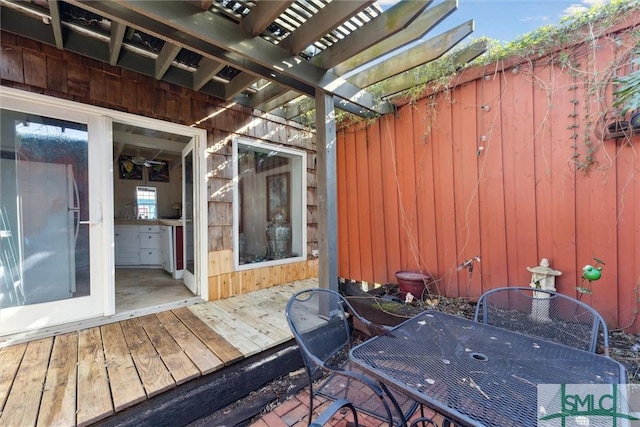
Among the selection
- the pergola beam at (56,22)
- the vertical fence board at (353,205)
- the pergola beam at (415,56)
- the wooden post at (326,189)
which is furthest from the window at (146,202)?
the pergola beam at (415,56)

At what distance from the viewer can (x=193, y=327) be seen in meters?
2.37

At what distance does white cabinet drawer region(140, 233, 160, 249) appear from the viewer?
5039 millimetres

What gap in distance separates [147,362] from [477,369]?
200 centimetres

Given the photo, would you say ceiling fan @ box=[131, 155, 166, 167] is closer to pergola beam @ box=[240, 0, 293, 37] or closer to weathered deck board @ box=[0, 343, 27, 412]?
weathered deck board @ box=[0, 343, 27, 412]

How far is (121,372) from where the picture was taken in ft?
5.64

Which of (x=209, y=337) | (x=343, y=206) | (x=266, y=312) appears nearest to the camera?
(x=209, y=337)

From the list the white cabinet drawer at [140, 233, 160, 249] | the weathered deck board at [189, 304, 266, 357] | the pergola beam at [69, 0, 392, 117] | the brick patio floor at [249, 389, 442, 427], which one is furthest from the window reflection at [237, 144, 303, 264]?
the white cabinet drawer at [140, 233, 160, 249]

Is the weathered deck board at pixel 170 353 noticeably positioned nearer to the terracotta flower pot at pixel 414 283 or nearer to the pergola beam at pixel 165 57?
the terracotta flower pot at pixel 414 283

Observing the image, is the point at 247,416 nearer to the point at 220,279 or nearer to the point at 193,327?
the point at 193,327

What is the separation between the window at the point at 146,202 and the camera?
19.9 feet

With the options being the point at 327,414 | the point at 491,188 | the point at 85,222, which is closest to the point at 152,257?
the point at 85,222

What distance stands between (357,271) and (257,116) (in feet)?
8.03

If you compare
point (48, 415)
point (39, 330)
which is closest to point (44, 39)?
point (39, 330)

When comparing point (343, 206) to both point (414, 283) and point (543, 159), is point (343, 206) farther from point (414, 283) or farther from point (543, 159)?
point (543, 159)
